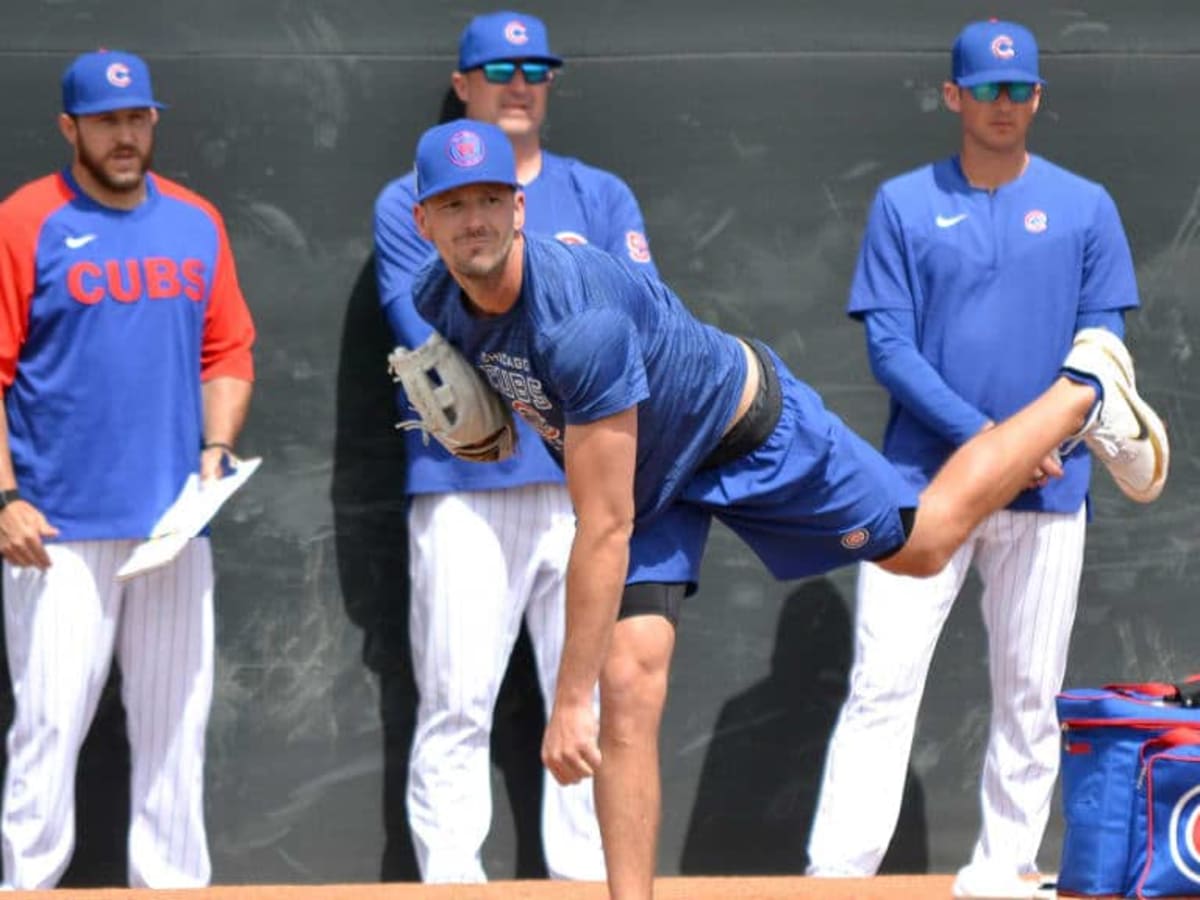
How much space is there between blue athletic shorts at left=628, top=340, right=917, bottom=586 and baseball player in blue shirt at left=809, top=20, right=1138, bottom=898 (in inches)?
36.7

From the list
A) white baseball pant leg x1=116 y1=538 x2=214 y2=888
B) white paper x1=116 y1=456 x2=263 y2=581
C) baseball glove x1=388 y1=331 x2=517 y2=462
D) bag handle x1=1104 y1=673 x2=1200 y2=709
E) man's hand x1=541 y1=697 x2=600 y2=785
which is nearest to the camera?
man's hand x1=541 y1=697 x2=600 y2=785

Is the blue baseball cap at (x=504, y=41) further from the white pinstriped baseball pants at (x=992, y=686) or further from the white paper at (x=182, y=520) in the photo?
the white pinstriped baseball pants at (x=992, y=686)

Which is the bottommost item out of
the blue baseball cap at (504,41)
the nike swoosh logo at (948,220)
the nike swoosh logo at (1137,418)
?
the nike swoosh logo at (1137,418)

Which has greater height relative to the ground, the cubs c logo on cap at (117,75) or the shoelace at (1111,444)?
the cubs c logo on cap at (117,75)

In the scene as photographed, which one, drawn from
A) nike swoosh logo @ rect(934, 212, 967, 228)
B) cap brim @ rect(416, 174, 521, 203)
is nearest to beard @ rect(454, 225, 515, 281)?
cap brim @ rect(416, 174, 521, 203)

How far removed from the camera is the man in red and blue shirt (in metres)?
6.43

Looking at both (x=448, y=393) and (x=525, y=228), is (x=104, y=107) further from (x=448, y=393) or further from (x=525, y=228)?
(x=448, y=393)

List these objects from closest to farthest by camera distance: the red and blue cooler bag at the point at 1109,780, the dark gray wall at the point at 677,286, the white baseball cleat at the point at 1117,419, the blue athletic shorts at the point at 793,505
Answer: the blue athletic shorts at the point at 793,505
the red and blue cooler bag at the point at 1109,780
the white baseball cleat at the point at 1117,419
the dark gray wall at the point at 677,286

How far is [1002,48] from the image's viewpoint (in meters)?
6.71

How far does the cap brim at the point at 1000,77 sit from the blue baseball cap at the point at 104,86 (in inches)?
86.3

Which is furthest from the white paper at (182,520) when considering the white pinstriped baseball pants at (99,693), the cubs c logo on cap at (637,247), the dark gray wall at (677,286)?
the cubs c logo on cap at (637,247)

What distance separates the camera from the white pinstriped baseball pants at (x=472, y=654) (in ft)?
21.8

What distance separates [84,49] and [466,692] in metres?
2.16

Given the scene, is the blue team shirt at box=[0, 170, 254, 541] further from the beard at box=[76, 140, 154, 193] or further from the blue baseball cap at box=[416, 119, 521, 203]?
the blue baseball cap at box=[416, 119, 521, 203]
